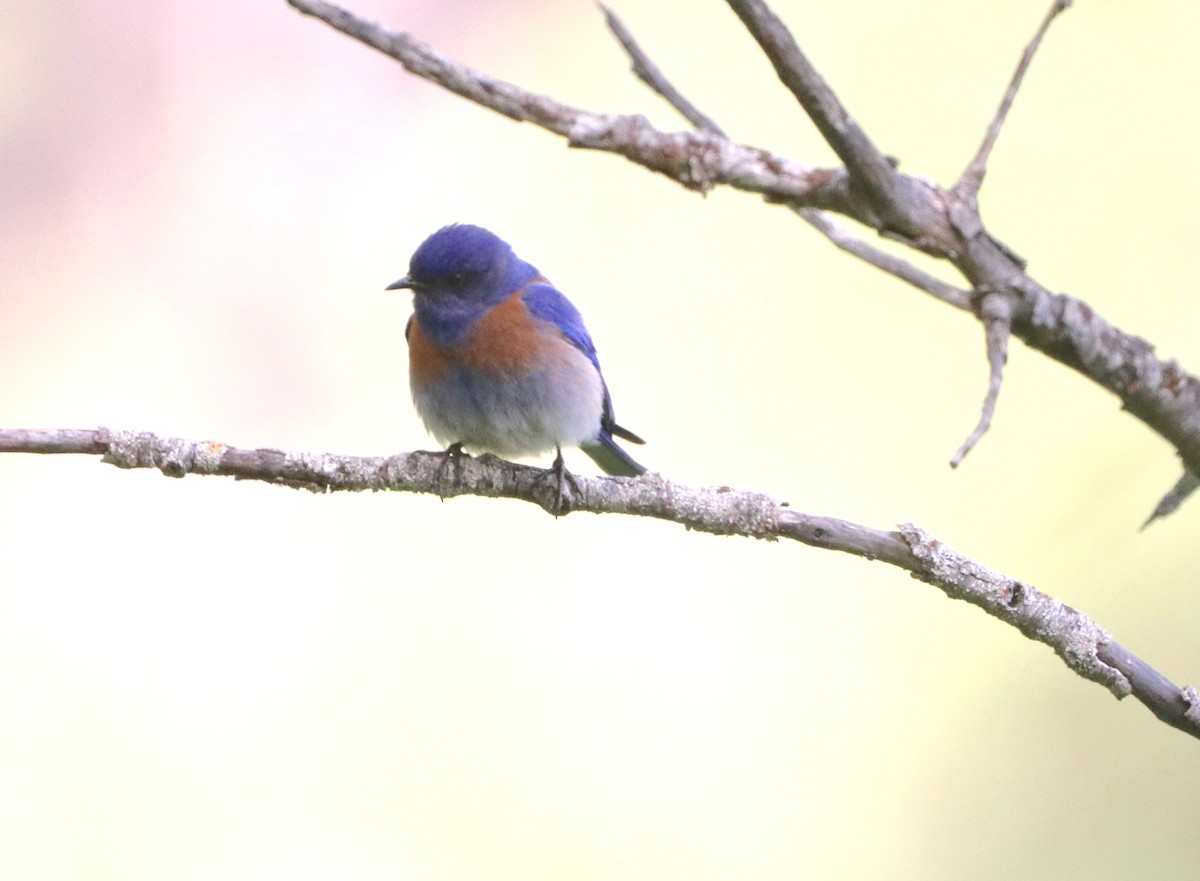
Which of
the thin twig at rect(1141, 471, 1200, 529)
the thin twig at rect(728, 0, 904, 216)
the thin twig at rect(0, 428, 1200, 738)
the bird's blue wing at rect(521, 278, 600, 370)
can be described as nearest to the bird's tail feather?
the bird's blue wing at rect(521, 278, 600, 370)

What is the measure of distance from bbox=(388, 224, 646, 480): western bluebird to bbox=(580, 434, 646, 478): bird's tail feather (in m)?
0.08

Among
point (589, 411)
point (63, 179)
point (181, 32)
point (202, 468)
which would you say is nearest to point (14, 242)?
point (63, 179)

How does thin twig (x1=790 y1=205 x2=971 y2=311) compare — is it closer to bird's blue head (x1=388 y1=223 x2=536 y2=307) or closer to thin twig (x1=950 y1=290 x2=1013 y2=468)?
thin twig (x1=950 y1=290 x2=1013 y2=468)

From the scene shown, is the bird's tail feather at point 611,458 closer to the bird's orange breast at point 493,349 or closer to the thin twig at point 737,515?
the bird's orange breast at point 493,349

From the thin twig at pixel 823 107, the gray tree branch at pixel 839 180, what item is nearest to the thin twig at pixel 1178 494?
the gray tree branch at pixel 839 180

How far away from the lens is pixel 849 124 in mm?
1328

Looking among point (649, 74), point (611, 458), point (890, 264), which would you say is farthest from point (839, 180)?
point (611, 458)

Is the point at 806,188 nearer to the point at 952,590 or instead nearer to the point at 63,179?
the point at 952,590

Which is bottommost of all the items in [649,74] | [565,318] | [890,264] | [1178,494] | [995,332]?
[1178,494]

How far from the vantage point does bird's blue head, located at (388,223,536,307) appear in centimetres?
309

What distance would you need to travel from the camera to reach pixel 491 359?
3.00 m

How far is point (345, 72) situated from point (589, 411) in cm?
200

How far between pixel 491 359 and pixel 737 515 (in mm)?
A: 1161

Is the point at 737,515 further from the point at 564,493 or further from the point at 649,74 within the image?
the point at 649,74
